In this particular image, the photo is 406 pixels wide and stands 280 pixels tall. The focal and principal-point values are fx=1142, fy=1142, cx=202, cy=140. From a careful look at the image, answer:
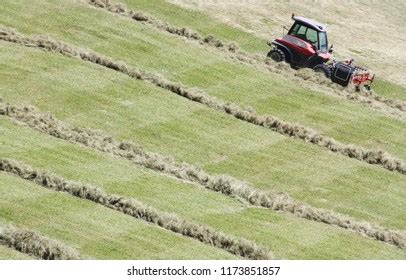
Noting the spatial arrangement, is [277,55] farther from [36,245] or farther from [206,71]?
[36,245]

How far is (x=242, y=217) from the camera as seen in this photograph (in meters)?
44.1

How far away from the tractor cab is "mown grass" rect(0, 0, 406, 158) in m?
2.92

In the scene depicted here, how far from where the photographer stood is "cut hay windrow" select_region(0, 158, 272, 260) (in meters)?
40.6

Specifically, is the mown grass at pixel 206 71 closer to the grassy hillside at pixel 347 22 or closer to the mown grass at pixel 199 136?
the mown grass at pixel 199 136

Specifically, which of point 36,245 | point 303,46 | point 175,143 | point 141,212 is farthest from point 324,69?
point 36,245

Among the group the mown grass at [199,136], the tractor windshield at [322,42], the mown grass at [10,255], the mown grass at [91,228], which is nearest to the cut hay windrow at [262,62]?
the tractor windshield at [322,42]

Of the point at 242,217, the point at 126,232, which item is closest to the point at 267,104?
the point at 242,217

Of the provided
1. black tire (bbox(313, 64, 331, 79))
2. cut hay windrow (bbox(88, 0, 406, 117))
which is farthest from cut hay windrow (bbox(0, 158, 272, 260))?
black tire (bbox(313, 64, 331, 79))

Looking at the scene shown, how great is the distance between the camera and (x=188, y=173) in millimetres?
48375

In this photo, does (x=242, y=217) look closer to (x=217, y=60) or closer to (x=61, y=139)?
(x=61, y=139)

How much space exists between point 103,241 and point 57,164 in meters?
7.83

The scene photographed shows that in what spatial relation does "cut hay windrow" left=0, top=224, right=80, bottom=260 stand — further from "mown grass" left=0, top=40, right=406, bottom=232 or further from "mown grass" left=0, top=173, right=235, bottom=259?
"mown grass" left=0, top=40, right=406, bottom=232

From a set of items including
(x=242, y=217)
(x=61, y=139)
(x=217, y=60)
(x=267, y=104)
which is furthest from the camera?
(x=217, y=60)

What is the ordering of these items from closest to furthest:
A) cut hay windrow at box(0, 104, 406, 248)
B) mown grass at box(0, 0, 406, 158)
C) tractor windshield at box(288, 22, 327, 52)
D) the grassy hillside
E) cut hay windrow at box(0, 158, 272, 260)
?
cut hay windrow at box(0, 158, 272, 260)
cut hay windrow at box(0, 104, 406, 248)
mown grass at box(0, 0, 406, 158)
tractor windshield at box(288, 22, 327, 52)
the grassy hillside
